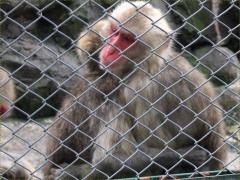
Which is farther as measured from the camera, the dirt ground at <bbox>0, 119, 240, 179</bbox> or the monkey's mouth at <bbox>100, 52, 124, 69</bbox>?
the dirt ground at <bbox>0, 119, 240, 179</bbox>

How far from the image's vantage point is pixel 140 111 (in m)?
4.85

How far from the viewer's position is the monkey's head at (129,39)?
15.9 ft

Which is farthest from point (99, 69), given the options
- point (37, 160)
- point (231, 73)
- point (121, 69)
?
point (231, 73)

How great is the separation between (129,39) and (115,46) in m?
0.18

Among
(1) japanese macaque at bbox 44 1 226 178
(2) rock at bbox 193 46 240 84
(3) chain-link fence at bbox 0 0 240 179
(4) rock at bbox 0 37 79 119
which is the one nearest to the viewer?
(3) chain-link fence at bbox 0 0 240 179

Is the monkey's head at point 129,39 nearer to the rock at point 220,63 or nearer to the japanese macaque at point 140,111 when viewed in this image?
the japanese macaque at point 140,111

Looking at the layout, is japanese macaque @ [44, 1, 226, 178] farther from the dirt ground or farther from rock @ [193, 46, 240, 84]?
rock @ [193, 46, 240, 84]

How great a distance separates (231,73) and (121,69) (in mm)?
2857

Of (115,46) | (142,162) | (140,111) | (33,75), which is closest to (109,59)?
(115,46)

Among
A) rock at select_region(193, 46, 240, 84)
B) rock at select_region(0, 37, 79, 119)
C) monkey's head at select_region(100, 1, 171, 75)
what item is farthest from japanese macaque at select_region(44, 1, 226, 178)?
rock at select_region(193, 46, 240, 84)

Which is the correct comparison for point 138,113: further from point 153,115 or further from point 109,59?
point 109,59

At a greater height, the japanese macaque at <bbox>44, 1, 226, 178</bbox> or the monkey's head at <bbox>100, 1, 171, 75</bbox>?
the monkey's head at <bbox>100, 1, 171, 75</bbox>

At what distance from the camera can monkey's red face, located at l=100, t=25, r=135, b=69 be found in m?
4.80

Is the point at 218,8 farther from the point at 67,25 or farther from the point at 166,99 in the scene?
the point at 166,99
